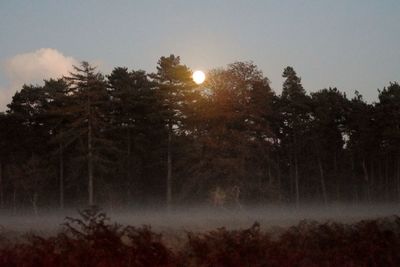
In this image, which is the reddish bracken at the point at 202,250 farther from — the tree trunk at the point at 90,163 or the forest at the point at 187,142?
the tree trunk at the point at 90,163

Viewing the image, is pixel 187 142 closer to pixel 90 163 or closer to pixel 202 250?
pixel 90 163

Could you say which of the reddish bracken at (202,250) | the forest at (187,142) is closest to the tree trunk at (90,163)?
the forest at (187,142)

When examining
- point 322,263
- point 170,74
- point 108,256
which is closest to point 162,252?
point 108,256

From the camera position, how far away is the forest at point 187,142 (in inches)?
1911

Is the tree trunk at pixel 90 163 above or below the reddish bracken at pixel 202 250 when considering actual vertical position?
above

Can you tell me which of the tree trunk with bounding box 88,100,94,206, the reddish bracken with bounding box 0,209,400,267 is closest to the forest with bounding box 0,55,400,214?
the tree trunk with bounding box 88,100,94,206

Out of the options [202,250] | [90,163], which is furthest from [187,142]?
[202,250]

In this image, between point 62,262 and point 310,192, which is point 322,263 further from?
point 310,192

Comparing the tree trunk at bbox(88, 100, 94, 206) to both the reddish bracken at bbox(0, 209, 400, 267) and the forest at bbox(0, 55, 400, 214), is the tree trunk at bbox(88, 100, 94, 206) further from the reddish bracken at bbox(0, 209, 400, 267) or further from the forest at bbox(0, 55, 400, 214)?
the reddish bracken at bbox(0, 209, 400, 267)

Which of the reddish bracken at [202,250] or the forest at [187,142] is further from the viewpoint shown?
the forest at [187,142]

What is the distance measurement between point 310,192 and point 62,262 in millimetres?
73130

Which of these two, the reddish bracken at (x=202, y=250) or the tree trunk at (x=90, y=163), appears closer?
the reddish bracken at (x=202, y=250)

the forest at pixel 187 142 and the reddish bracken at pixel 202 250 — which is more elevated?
the forest at pixel 187 142

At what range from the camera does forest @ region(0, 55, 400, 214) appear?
48531 mm
